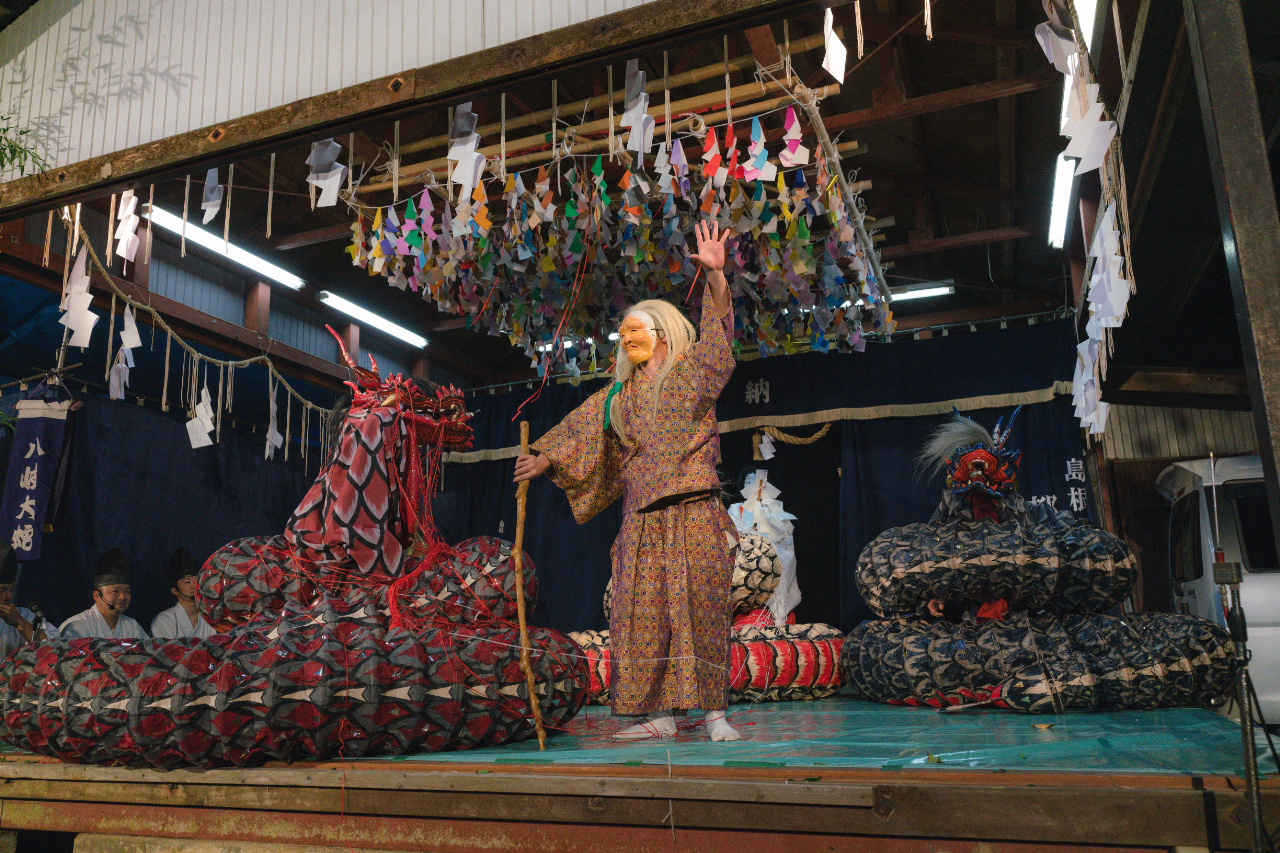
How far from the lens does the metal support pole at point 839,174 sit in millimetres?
3770

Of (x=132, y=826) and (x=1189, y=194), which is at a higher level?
(x=1189, y=194)

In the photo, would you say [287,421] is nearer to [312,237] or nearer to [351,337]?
[351,337]

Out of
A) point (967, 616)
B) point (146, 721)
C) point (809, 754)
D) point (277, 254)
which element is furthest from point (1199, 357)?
point (277, 254)

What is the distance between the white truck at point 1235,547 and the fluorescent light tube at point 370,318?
585 centimetres

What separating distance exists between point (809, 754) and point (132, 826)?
179 centimetres

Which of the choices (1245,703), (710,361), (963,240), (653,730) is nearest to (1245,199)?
(1245,703)

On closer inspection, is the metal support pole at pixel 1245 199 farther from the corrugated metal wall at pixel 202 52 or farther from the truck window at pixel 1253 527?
the truck window at pixel 1253 527

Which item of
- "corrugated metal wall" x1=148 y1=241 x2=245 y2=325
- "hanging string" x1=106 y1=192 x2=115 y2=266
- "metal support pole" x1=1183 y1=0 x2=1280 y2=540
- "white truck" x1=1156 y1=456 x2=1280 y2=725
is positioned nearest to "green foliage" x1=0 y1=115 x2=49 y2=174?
"hanging string" x1=106 y1=192 x2=115 y2=266

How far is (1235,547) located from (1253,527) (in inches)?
6.4

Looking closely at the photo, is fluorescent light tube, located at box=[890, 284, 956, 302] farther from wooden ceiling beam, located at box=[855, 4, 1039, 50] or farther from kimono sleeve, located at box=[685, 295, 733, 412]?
kimono sleeve, located at box=[685, 295, 733, 412]

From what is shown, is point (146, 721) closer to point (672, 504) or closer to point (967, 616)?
point (672, 504)

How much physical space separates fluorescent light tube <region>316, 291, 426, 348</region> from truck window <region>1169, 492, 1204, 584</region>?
5910mm

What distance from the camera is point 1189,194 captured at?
3455 millimetres

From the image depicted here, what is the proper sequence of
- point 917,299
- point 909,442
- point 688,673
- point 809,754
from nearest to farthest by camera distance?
point 809,754, point 688,673, point 909,442, point 917,299
